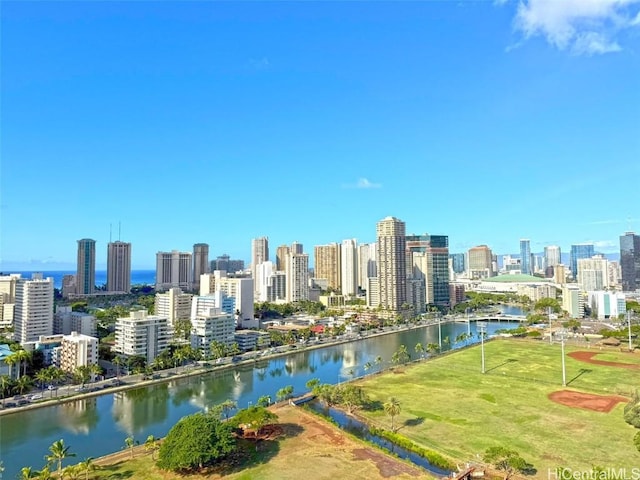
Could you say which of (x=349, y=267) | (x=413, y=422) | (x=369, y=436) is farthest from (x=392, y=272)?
(x=369, y=436)

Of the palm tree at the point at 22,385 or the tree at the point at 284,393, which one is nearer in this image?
the tree at the point at 284,393

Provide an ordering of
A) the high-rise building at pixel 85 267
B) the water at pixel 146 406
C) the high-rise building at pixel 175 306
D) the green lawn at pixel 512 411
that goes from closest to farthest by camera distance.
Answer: the green lawn at pixel 512 411 → the water at pixel 146 406 → the high-rise building at pixel 175 306 → the high-rise building at pixel 85 267

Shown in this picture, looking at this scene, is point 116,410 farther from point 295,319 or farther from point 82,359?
point 295,319

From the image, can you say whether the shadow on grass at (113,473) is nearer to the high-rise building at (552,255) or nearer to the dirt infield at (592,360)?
the dirt infield at (592,360)

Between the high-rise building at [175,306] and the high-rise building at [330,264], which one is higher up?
the high-rise building at [330,264]

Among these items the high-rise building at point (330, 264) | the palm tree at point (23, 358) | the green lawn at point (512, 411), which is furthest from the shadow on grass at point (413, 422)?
the high-rise building at point (330, 264)

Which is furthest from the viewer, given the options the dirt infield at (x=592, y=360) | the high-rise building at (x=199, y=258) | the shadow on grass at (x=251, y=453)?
the high-rise building at (x=199, y=258)

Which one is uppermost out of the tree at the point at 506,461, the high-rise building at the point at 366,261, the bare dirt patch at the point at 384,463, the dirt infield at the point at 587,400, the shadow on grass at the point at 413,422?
the high-rise building at the point at 366,261
